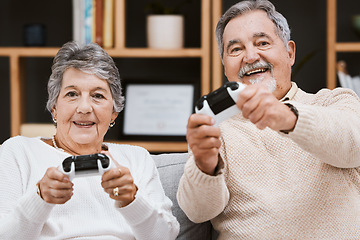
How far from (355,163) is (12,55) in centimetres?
188

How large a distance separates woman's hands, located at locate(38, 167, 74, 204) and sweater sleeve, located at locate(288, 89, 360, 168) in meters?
0.55

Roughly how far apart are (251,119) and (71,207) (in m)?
0.62

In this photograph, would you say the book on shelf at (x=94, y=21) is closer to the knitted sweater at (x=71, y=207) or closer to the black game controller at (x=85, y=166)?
the knitted sweater at (x=71, y=207)

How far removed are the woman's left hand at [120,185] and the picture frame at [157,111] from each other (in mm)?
1295

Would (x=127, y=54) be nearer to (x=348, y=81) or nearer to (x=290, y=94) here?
(x=348, y=81)

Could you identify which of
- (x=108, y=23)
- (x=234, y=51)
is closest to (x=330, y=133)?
(x=234, y=51)

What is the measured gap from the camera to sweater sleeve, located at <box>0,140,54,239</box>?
1374mm

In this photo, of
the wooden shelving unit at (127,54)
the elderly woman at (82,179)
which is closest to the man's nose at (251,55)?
the elderly woman at (82,179)

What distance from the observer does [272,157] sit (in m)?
1.54

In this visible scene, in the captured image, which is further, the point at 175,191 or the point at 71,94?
the point at 175,191

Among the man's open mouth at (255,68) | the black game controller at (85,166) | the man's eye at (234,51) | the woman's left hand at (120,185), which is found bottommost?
the woman's left hand at (120,185)

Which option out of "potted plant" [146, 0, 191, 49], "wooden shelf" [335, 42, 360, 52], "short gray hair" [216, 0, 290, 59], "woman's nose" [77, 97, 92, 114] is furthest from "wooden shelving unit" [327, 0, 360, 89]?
"woman's nose" [77, 97, 92, 114]

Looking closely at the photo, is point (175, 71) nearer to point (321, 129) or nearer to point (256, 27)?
point (256, 27)

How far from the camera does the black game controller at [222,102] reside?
4.06ft
